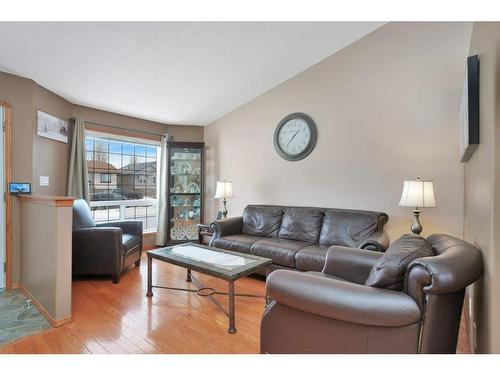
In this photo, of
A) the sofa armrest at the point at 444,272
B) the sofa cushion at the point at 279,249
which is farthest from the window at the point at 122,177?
the sofa armrest at the point at 444,272

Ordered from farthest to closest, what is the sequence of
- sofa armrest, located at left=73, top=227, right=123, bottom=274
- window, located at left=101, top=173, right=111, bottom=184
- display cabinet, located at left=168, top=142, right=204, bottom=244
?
display cabinet, located at left=168, top=142, right=204, bottom=244
window, located at left=101, top=173, right=111, bottom=184
sofa armrest, located at left=73, top=227, right=123, bottom=274

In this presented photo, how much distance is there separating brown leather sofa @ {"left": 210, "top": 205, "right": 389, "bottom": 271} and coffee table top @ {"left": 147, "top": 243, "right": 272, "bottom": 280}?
1.86 ft

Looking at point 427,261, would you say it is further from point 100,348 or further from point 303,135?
point 303,135

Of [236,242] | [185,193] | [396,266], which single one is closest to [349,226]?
[236,242]

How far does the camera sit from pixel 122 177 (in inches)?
170

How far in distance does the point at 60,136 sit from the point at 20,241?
1.37 m

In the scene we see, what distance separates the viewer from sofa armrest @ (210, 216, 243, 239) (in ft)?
11.5

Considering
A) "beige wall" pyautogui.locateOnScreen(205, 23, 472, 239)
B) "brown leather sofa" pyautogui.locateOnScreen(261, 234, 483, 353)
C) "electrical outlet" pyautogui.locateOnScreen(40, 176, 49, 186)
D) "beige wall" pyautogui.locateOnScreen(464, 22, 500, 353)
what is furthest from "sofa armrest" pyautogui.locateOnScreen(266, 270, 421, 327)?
"electrical outlet" pyautogui.locateOnScreen(40, 176, 49, 186)

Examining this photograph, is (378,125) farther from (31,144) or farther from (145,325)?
(31,144)

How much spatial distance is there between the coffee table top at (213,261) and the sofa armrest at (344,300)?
0.71 meters

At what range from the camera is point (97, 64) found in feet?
8.69

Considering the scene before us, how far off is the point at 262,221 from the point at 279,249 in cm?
76

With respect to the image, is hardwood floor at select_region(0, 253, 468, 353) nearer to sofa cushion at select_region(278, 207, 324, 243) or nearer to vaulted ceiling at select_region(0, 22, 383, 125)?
sofa cushion at select_region(278, 207, 324, 243)
